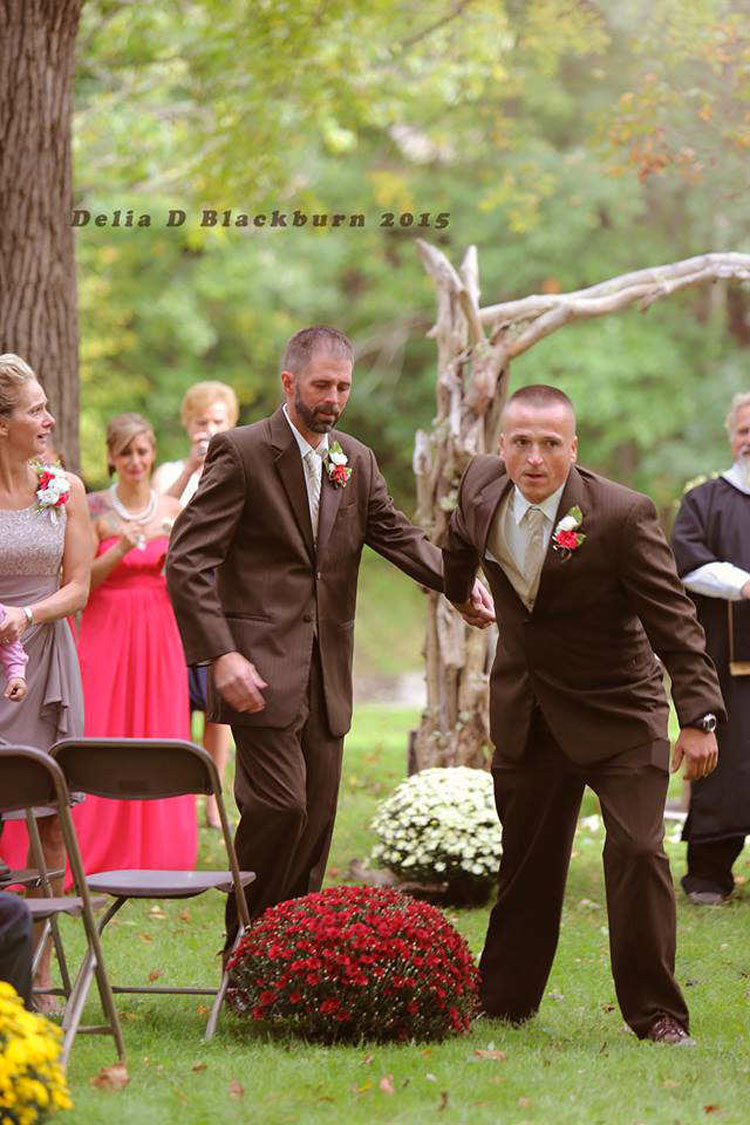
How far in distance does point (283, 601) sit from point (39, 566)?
4.18 ft

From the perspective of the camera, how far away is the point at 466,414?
9391 millimetres

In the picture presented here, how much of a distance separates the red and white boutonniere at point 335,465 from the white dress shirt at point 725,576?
10.1 ft

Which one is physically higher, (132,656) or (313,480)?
(313,480)

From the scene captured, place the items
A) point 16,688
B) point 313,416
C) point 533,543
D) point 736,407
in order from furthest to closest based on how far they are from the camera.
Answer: point 736,407 < point 16,688 < point 313,416 < point 533,543

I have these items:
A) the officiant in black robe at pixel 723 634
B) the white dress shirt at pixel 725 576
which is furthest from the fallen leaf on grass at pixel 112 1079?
the white dress shirt at pixel 725 576

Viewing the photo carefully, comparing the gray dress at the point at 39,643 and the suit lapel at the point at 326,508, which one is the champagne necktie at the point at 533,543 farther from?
the gray dress at the point at 39,643

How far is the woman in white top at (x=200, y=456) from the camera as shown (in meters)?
9.35

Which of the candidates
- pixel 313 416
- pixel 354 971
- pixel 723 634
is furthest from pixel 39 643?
pixel 723 634

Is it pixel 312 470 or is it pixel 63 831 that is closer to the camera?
pixel 63 831

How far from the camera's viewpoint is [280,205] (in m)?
21.8

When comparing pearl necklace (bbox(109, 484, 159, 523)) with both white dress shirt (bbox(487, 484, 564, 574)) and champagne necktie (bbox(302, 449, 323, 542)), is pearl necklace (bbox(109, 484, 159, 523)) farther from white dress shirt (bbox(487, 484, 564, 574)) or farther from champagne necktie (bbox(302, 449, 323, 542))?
white dress shirt (bbox(487, 484, 564, 574))

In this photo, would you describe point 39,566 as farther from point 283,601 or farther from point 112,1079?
point 112,1079

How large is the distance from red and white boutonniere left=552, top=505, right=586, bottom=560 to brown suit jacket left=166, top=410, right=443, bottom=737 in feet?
3.70

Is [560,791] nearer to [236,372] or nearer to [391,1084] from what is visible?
[391,1084]
